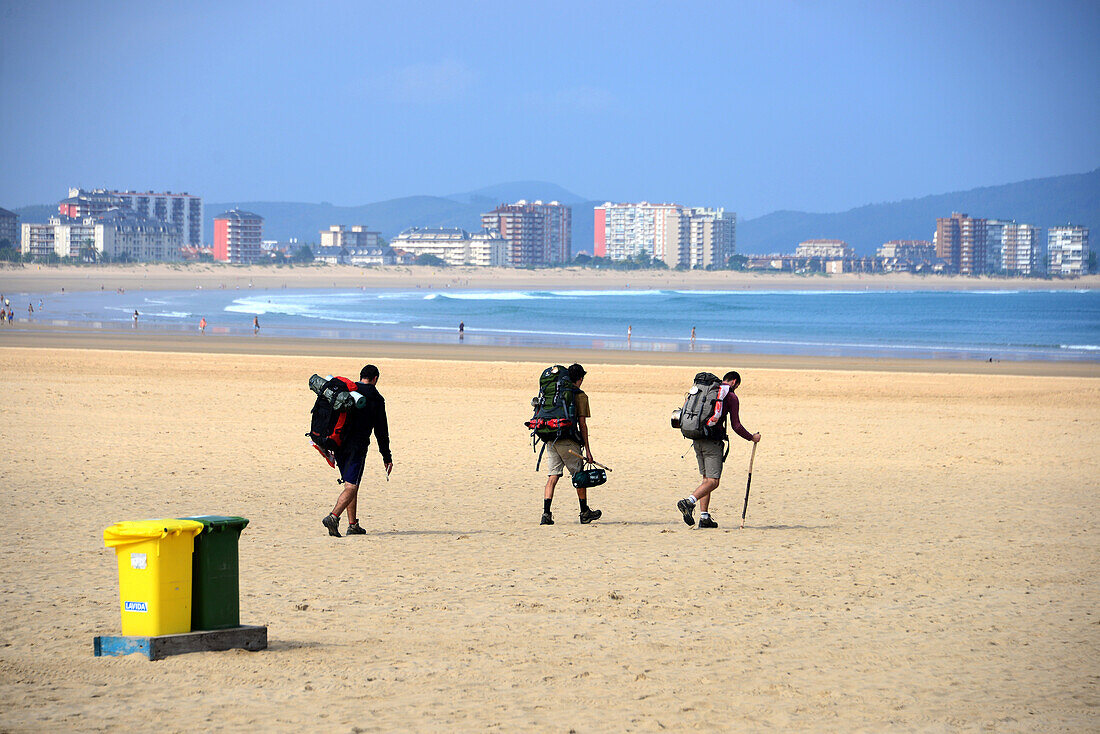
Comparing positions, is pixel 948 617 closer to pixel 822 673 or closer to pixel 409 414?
pixel 822 673

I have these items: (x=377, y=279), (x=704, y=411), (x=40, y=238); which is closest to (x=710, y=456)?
(x=704, y=411)

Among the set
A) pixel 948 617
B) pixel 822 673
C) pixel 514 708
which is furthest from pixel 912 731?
pixel 948 617

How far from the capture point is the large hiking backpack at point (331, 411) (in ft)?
28.9

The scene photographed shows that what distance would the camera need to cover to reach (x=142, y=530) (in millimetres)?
5566

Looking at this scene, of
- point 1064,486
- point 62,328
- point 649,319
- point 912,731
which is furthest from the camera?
point 649,319

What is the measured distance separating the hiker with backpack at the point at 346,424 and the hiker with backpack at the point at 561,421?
1.34m

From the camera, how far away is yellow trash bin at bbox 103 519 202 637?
5.61 metres

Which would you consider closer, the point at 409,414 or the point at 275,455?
the point at 275,455

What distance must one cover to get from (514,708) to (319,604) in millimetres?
2292

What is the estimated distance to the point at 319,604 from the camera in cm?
717

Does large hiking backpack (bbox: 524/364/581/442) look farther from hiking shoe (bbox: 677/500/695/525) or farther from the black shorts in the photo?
the black shorts

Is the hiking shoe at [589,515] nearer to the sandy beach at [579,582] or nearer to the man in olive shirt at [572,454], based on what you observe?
the man in olive shirt at [572,454]

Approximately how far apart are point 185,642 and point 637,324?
57.0 m

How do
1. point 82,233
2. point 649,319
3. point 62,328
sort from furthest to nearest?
point 82,233 < point 649,319 < point 62,328
